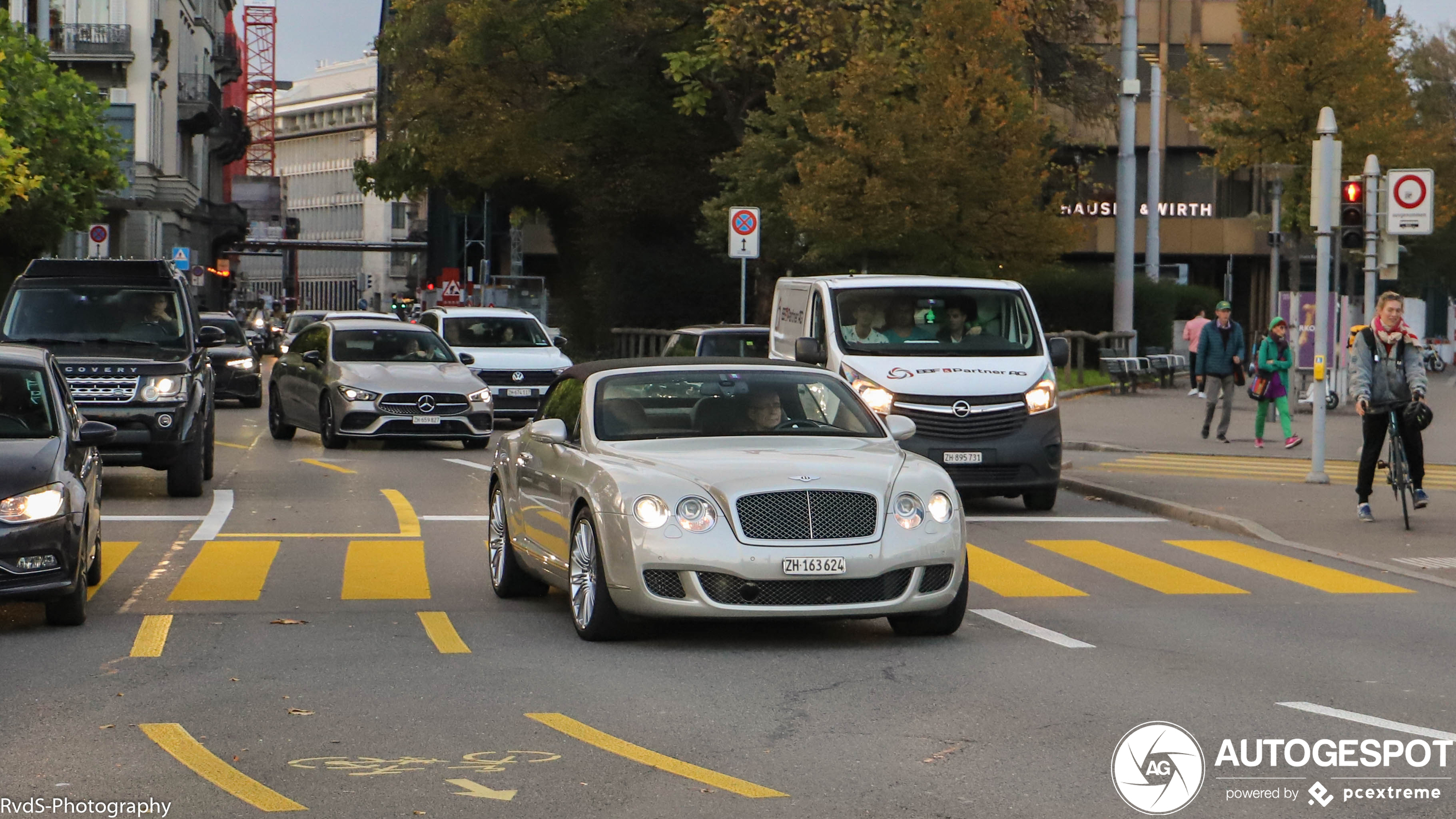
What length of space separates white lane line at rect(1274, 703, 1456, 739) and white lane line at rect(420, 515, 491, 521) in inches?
361

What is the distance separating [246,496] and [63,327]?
255 centimetres

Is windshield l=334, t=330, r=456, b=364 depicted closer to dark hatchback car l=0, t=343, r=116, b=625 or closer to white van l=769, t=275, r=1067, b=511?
white van l=769, t=275, r=1067, b=511

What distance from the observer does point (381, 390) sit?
24766 millimetres

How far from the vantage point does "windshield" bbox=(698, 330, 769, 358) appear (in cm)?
2778

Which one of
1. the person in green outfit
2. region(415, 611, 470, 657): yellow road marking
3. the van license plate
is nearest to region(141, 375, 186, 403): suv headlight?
the van license plate

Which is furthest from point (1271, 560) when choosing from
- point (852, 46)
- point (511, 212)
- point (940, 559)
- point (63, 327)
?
point (511, 212)

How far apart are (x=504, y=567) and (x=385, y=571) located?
5.03ft

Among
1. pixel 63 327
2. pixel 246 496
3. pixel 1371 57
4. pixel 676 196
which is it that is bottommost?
pixel 246 496

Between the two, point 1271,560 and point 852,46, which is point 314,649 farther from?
point 852,46

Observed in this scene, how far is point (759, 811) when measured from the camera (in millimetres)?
6520

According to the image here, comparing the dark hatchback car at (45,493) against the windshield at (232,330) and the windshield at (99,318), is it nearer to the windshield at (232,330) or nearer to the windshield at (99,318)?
the windshield at (99,318)

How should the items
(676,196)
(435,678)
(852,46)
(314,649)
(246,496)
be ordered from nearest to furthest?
(435,678) < (314,649) < (246,496) < (852,46) < (676,196)

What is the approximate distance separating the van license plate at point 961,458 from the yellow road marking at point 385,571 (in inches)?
183

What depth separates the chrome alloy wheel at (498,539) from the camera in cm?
1210
